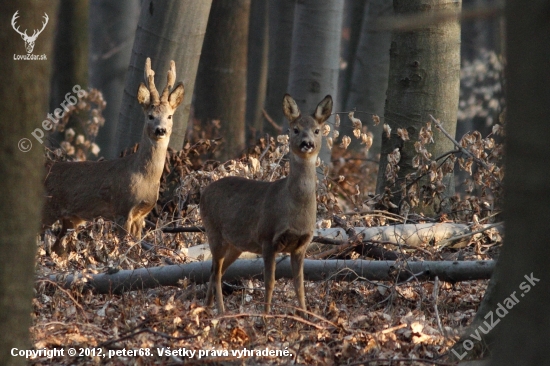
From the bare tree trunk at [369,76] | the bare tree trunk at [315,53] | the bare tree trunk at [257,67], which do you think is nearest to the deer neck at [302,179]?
the bare tree trunk at [315,53]

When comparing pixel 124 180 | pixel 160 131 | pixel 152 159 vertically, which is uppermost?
pixel 160 131

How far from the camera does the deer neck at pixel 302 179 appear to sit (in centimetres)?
581

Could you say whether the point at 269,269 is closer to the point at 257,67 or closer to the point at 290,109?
the point at 290,109

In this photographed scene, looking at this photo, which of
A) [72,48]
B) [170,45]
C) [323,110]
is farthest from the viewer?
[72,48]

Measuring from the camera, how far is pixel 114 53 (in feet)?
65.9

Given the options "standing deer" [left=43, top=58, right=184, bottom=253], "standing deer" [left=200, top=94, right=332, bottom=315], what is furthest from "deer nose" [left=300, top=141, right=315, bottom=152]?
"standing deer" [left=43, top=58, right=184, bottom=253]

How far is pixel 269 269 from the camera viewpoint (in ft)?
18.9

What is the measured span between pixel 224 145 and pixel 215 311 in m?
9.62

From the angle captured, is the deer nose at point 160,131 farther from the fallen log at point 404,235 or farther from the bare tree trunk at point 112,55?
the bare tree trunk at point 112,55

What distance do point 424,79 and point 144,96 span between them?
117 inches

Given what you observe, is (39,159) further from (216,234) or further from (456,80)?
(456,80)

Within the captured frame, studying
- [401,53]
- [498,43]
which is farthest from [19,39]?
[401,53]

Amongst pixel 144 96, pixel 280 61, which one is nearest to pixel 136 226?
pixel 144 96

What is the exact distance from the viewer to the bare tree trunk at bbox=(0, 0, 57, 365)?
3510mm
